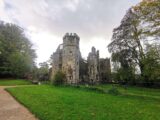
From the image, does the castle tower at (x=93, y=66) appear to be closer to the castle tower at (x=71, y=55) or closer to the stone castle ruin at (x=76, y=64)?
the stone castle ruin at (x=76, y=64)

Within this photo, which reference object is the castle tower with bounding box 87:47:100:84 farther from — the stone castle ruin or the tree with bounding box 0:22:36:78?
the tree with bounding box 0:22:36:78

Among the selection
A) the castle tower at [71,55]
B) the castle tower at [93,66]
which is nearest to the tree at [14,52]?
the castle tower at [71,55]

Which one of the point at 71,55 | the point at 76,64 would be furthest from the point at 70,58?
the point at 76,64

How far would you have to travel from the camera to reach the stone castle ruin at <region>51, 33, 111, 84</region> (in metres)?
40.4

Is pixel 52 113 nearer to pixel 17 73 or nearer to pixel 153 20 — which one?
pixel 153 20

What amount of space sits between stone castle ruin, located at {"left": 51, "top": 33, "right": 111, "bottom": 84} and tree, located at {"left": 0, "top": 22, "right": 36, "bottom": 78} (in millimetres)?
7931

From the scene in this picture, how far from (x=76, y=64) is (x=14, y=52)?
16717 mm

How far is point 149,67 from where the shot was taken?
63.6 ft

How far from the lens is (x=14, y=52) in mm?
42688

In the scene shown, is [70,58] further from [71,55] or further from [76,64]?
[76,64]

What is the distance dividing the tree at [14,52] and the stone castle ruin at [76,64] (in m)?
7.93

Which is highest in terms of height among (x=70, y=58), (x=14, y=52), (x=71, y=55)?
(x=14, y=52)

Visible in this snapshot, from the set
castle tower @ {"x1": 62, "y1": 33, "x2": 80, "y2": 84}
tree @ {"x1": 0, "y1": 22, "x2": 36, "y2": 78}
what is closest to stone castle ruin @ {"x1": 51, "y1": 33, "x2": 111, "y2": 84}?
castle tower @ {"x1": 62, "y1": 33, "x2": 80, "y2": 84}

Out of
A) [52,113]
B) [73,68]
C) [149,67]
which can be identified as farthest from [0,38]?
[52,113]
